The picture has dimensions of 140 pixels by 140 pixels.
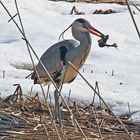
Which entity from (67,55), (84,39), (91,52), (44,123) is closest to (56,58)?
(67,55)

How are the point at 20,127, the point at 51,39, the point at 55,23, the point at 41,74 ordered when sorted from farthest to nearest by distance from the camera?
1. the point at 55,23
2. the point at 51,39
3. the point at 41,74
4. the point at 20,127

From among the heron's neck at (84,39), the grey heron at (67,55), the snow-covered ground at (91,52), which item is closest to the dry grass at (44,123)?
the grey heron at (67,55)

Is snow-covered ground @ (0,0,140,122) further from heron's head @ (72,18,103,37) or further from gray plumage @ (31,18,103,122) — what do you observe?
heron's head @ (72,18,103,37)

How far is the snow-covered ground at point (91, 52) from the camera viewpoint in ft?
22.8

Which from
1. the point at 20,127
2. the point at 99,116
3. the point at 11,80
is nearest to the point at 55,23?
the point at 11,80

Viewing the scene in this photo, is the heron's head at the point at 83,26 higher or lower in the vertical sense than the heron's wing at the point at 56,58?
higher

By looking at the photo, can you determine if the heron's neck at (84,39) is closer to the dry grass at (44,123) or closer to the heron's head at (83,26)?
the heron's head at (83,26)

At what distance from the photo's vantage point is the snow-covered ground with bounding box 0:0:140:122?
6.94 metres

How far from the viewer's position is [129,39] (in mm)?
A: 10719

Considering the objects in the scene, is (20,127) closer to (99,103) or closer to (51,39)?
(99,103)

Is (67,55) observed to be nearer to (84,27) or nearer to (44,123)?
(84,27)

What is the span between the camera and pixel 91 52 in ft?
31.4

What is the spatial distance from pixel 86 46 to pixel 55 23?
16.1 ft

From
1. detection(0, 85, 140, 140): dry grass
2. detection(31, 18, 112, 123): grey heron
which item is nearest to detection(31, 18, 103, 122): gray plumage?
detection(31, 18, 112, 123): grey heron
